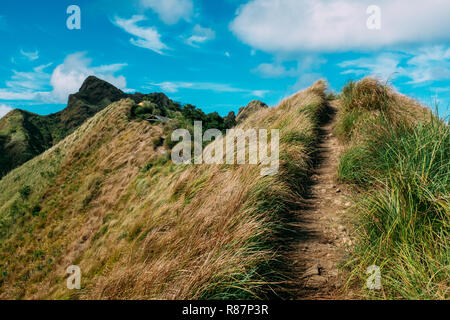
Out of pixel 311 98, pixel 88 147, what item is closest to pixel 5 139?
pixel 88 147

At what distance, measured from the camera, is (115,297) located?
235 cm

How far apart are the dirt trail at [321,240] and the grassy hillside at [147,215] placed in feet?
0.75

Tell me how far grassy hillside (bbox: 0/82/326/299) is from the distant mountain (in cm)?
4011

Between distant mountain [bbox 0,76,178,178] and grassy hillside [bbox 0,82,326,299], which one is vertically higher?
distant mountain [bbox 0,76,178,178]

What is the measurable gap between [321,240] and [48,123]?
112 metres

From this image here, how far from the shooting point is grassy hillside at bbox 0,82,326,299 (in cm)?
227

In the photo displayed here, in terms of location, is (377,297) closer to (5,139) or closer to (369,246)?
(369,246)
